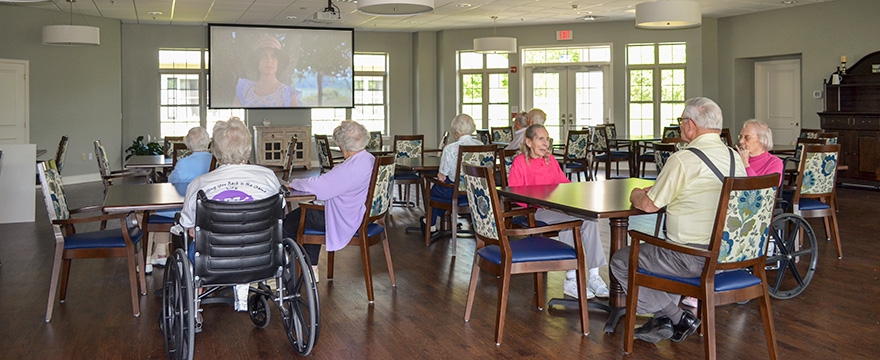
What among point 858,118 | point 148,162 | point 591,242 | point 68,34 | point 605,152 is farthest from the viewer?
point 605,152

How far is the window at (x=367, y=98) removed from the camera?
1627cm

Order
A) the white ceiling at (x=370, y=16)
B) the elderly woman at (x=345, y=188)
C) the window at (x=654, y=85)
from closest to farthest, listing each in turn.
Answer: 1. the elderly woman at (x=345, y=188)
2. the white ceiling at (x=370, y=16)
3. the window at (x=654, y=85)

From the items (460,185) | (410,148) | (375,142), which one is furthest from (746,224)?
(375,142)

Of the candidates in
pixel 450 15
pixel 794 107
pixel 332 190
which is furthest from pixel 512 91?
pixel 332 190

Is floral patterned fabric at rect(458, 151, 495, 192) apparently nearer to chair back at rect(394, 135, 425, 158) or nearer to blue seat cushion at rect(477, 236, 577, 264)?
blue seat cushion at rect(477, 236, 577, 264)

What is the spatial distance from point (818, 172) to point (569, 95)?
971 centimetres

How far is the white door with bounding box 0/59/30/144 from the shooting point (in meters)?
11.8

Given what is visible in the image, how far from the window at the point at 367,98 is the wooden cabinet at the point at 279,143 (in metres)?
0.79

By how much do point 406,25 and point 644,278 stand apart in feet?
39.9

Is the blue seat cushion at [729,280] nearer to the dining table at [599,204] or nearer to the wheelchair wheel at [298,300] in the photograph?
the dining table at [599,204]

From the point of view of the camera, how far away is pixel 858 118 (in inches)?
428

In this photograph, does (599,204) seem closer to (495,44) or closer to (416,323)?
(416,323)

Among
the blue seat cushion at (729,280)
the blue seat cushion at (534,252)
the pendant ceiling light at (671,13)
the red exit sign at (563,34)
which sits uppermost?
the red exit sign at (563,34)

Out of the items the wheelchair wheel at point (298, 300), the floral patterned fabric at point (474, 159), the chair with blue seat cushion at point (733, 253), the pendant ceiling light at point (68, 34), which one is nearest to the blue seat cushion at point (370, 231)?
the wheelchair wheel at point (298, 300)
